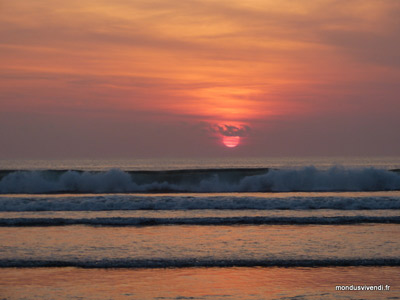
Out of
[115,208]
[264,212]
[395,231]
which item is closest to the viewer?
[395,231]

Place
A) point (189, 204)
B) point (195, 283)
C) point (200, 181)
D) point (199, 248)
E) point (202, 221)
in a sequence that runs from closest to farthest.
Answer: point (195, 283) < point (199, 248) < point (202, 221) < point (189, 204) < point (200, 181)

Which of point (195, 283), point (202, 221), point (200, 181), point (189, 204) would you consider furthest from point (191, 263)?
point (200, 181)

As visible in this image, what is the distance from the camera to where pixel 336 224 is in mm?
14375

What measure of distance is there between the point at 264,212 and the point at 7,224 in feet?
26.5

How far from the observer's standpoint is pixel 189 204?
62.5ft

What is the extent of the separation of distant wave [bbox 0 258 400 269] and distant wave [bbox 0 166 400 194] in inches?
811

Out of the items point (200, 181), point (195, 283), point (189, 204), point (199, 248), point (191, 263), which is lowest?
point (195, 283)

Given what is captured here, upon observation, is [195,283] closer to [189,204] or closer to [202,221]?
[202,221]

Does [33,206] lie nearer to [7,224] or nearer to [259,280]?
[7,224]

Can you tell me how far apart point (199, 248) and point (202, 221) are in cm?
407

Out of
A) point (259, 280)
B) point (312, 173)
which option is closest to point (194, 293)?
point (259, 280)

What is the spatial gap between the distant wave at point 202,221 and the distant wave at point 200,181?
49.3 ft

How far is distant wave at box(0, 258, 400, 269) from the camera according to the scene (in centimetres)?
941

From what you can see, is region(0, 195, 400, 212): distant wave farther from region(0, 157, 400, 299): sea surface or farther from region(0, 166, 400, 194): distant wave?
region(0, 166, 400, 194): distant wave
